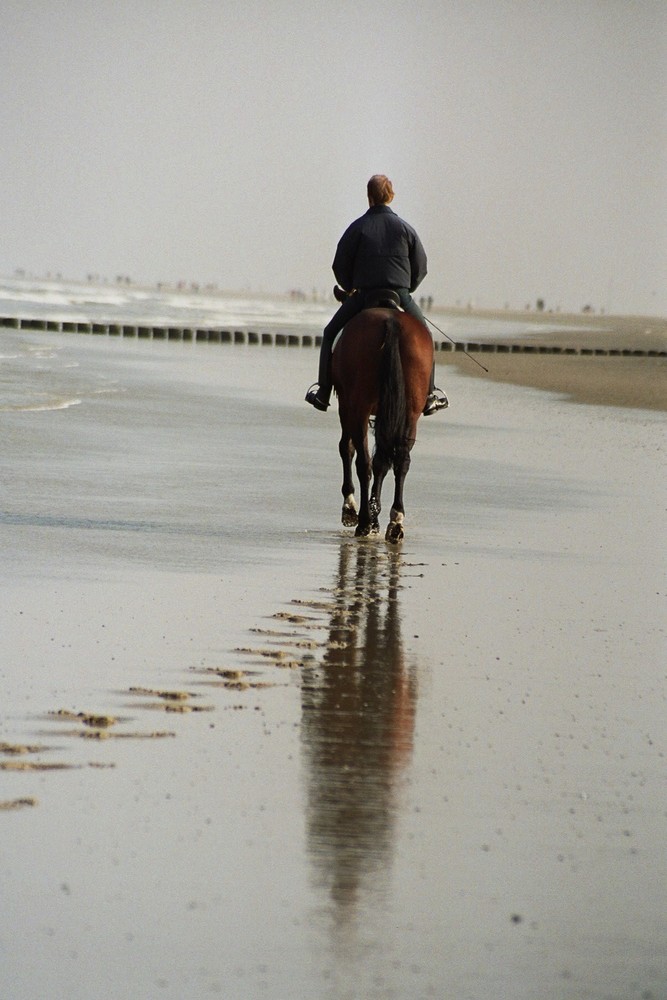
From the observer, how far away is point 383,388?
1341cm

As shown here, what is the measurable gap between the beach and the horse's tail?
0.76 meters

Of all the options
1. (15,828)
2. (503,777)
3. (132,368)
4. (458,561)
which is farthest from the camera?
(132,368)

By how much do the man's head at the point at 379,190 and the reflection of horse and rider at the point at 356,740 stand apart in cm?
446

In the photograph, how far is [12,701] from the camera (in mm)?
7539

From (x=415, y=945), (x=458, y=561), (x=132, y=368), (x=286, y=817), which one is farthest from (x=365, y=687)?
(x=132, y=368)

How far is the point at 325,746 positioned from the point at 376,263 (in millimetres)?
7565

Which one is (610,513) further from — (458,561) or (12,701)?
(12,701)

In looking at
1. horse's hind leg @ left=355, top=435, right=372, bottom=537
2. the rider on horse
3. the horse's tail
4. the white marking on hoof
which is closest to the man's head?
the rider on horse

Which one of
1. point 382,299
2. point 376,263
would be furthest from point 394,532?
point 376,263

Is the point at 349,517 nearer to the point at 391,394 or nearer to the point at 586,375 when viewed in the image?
the point at 391,394

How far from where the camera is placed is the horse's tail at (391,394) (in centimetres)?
1338

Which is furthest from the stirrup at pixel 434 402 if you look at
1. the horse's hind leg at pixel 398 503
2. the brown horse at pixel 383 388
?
the horse's hind leg at pixel 398 503

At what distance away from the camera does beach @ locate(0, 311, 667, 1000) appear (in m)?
4.86

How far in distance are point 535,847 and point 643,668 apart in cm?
325
